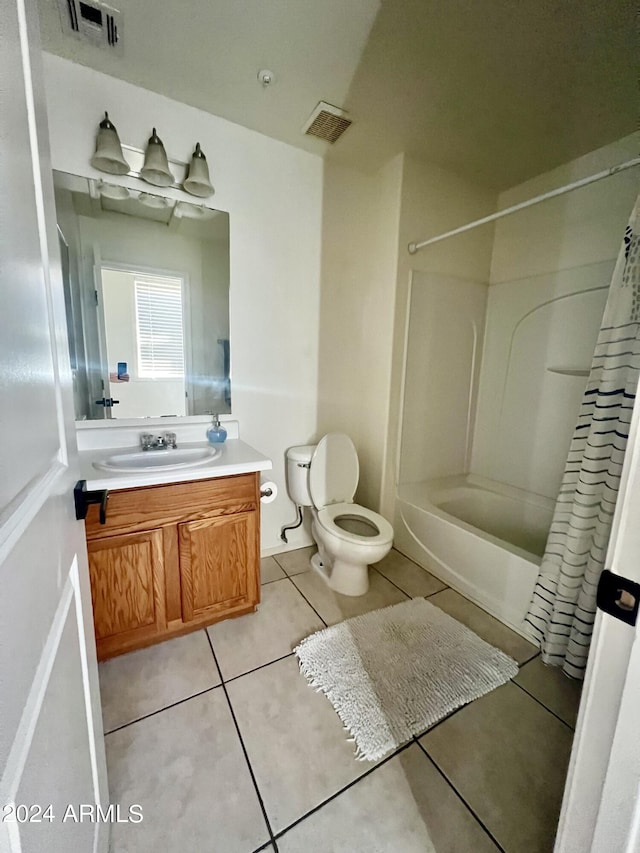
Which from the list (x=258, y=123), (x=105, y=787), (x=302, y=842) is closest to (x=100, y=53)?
(x=258, y=123)

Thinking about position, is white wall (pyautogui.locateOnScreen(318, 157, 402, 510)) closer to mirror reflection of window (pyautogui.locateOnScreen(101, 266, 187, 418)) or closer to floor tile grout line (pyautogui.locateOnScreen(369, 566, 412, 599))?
floor tile grout line (pyautogui.locateOnScreen(369, 566, 412, 599))

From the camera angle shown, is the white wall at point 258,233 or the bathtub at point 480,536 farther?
the bathtub at point 480,536

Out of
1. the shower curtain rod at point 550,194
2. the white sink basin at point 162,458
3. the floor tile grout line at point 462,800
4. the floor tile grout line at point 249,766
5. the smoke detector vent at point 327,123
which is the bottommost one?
the floor tile grout line at point 462,800

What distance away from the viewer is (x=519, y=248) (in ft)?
7.62

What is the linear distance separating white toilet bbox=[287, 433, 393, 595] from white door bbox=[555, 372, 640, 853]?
1226 mm

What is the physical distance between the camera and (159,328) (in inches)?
68.0

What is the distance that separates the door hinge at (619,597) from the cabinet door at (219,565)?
4.39 ft

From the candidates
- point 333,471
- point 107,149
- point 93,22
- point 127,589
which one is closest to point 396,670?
point 333,471

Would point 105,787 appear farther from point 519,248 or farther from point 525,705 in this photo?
point 519,248

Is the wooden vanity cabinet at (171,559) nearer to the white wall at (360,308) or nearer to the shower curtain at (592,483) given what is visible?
the white wall at (360,308)

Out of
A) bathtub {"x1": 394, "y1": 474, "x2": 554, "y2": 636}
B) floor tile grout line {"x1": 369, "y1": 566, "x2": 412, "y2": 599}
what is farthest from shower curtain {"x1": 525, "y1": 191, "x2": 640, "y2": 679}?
floor tile grout line {"x1": 369, "y1": 566, "x2": 412, "y2": 599}

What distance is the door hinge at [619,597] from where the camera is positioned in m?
0.44

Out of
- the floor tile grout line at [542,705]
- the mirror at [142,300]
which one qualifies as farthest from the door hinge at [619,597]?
the mirror at [142,300]

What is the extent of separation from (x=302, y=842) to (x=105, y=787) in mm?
540
